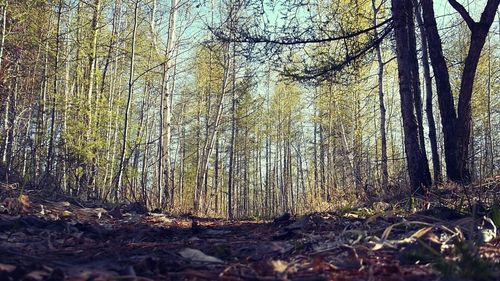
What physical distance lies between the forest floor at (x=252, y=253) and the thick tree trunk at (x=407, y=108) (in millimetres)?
3698

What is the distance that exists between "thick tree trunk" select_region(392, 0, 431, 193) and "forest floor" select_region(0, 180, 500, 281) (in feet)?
12.1

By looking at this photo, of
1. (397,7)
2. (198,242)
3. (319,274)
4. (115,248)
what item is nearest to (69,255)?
(115,248)

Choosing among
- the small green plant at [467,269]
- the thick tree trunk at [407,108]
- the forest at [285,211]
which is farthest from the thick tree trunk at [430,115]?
the small green plant at [467,269]

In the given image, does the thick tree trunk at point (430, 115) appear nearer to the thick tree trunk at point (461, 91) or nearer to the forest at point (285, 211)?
the forest at point (285, 211)

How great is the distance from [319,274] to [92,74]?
12.5 metres

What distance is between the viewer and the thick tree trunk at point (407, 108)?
7293 mm

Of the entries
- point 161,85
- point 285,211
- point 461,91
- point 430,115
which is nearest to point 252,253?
point 461,91

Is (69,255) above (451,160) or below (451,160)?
below

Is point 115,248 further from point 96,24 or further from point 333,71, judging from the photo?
point 96,24

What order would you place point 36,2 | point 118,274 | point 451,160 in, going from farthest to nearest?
point 36,2 → point 451,160 → point 118,274

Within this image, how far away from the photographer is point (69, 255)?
2463 millimetres

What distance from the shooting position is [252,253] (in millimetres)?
2562

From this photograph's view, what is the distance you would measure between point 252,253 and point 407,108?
5586 millimetres

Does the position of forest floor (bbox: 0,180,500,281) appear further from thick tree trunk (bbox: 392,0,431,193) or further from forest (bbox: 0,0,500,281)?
thick tree trunk (bbox: 392,0,431,193)
